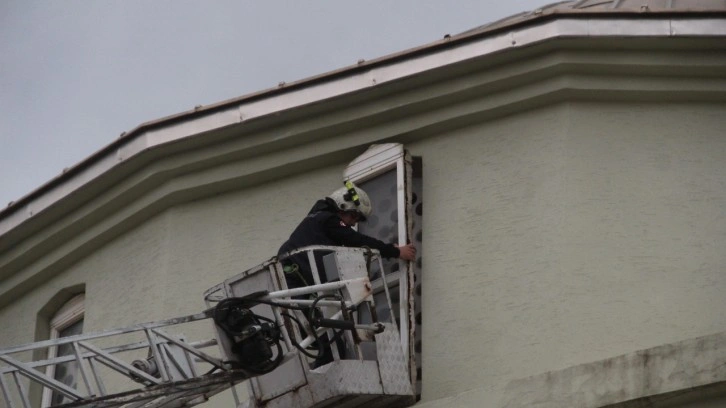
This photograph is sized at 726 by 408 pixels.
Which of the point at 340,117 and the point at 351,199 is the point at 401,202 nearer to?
the point at 351,199

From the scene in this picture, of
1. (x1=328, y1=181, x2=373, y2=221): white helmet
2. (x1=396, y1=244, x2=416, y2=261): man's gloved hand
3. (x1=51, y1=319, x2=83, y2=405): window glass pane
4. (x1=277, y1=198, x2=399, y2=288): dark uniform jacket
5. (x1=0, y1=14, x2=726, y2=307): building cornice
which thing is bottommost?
(x1=51, y1=319, x2=83, y2=405): window glass pane

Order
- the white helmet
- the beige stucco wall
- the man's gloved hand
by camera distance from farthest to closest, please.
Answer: the white helmet → the man's gloved hand → the beige stucco wall

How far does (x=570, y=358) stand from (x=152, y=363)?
3053mm

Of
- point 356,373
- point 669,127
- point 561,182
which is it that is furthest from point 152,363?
point 669,127

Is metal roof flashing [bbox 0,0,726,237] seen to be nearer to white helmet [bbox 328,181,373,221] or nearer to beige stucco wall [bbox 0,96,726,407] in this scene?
beige stucco wall [bbox 0,96,726,407]

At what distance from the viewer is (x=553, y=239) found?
1501cm

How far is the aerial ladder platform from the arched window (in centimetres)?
315

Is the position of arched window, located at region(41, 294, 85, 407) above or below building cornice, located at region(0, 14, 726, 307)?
below

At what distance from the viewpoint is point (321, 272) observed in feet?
48.7

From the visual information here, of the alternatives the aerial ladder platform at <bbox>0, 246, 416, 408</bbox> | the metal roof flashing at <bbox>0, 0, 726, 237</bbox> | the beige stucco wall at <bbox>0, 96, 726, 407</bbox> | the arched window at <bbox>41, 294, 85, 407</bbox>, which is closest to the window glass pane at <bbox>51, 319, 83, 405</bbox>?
the arched window at <bbox>41, 294, 85, 407</bbox>

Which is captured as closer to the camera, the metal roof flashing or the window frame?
the window frame

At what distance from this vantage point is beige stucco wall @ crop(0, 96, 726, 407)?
14539 millimetres

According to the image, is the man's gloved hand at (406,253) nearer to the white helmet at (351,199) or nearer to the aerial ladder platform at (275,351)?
the aerial ladder platform at (275,351)

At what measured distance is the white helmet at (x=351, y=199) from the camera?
1546 cm
